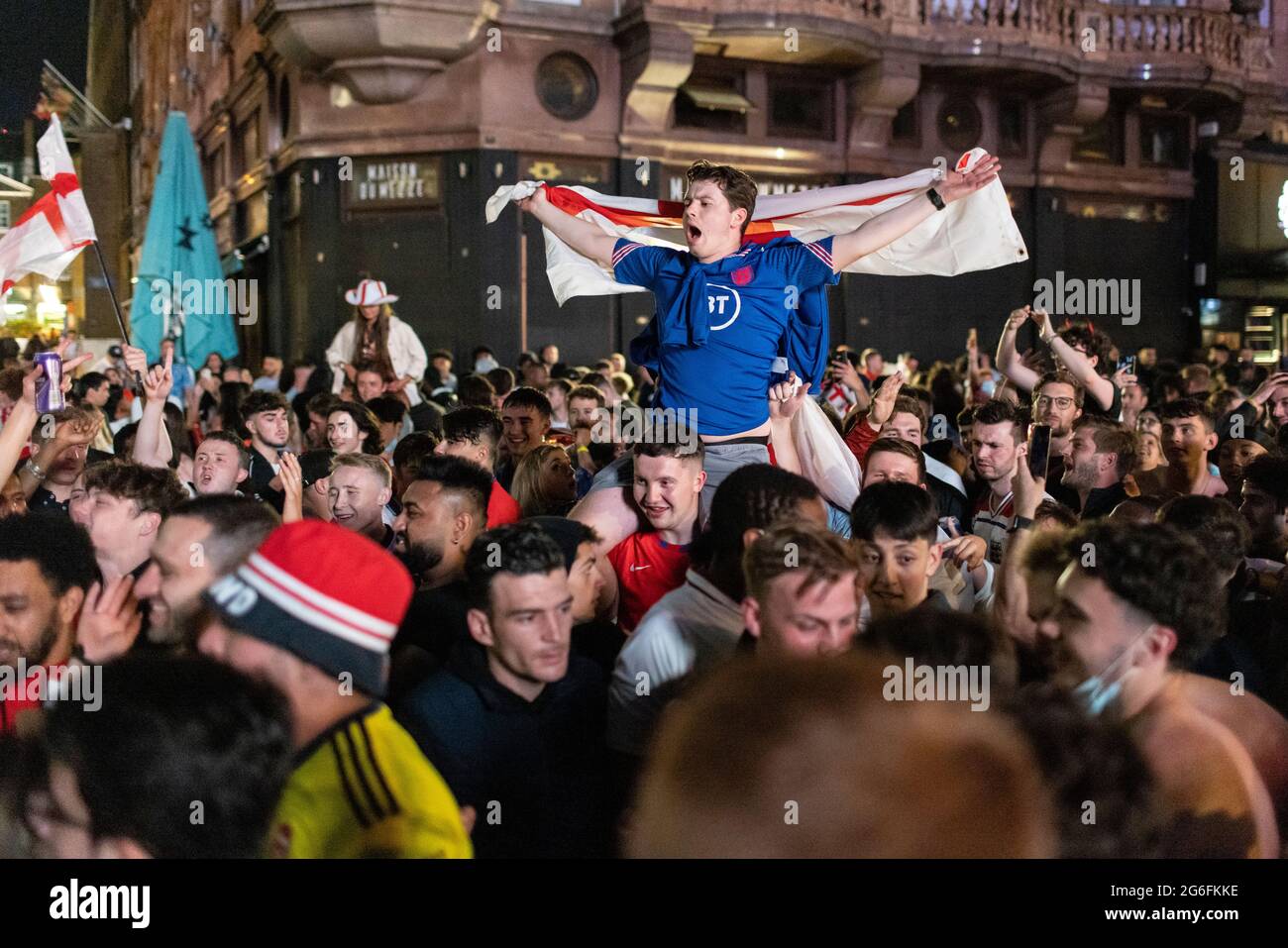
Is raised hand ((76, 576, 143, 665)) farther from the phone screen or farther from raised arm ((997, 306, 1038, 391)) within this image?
raised arm ((997, 306, 1038, 391))

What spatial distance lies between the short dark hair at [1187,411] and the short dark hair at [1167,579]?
4.36 meters

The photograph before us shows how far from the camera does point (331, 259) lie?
57.4 ft

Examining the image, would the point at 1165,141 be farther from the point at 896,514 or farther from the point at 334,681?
the point at 334,681

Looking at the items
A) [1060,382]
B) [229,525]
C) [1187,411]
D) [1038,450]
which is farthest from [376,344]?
[229,525]

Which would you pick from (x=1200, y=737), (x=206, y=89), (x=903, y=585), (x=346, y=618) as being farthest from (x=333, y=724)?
(x=206, y=89)

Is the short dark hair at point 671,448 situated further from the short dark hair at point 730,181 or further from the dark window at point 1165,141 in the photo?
the dark window at point 1165,141

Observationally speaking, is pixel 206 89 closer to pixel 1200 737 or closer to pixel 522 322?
pixel 522 322

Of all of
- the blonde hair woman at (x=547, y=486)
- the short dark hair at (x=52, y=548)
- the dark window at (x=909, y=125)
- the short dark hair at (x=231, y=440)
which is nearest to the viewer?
the short dark hair at (x=52, y=548)

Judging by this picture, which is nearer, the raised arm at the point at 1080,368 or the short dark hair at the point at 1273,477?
the short dark hair at the point at 1273,477

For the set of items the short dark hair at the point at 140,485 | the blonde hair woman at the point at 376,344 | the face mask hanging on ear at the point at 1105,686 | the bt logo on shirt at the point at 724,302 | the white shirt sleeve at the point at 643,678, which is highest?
the blonde hair woman at the point at 376,344

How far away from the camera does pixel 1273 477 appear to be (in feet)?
18.1

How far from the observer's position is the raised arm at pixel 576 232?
5.75 m

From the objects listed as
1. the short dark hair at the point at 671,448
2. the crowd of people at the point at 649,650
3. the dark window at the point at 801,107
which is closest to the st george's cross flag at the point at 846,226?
the crowd of people at the point at 649,650

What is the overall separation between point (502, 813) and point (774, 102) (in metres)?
17.1
